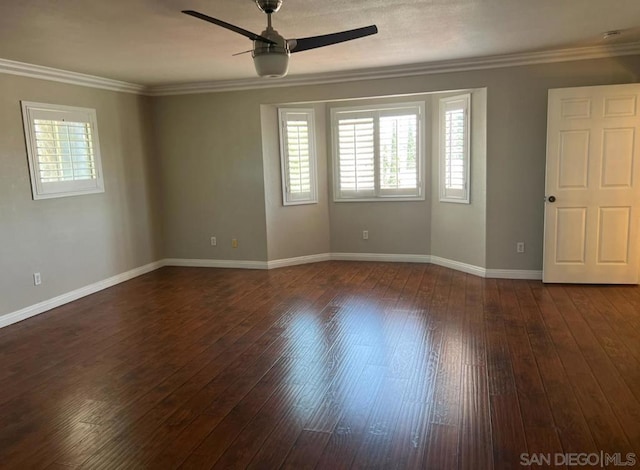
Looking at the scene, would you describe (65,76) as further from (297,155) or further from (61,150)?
(297,155)

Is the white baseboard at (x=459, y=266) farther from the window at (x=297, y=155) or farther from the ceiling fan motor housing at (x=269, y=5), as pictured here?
the ceiling fan motor housing at (x=269, y=5)

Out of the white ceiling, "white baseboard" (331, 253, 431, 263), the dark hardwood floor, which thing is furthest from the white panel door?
"white baseboard" (331, 253, 431, 263)

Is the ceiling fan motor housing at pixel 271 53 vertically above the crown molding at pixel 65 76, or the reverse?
the crown molding at pixel 65 76

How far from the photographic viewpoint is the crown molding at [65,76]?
14.6ft

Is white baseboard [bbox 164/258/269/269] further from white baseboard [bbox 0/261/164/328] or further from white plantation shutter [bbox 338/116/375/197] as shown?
white plantation shutter [bbox 338/116/375/197]

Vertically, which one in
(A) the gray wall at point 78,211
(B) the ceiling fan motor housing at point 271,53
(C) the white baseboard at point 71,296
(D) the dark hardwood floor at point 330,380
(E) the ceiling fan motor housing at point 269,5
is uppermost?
(E) the ceiling fan motor housing at point 269,5

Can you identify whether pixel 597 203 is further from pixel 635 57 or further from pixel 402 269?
pixel 402 269

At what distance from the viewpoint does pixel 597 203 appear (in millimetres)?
4898

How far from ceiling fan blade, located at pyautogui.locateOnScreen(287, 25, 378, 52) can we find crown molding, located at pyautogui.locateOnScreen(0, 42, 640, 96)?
267 cm

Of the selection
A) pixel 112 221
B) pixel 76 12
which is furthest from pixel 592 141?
pixel 112 221

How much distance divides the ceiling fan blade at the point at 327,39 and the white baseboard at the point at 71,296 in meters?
3.78

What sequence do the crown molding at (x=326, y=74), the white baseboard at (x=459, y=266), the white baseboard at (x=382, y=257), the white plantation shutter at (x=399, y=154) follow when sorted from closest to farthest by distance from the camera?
the crown molding at (x=326, y=74) < the white baseboard at (x=459, y=266) < the white plantation shutter at (x=399, y=154) < the white baseboard at (x=382, y=257)

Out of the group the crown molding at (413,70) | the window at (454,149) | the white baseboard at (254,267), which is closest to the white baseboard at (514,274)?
the white baseboard at (254,267)

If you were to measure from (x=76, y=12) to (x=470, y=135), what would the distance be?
13.9ft
